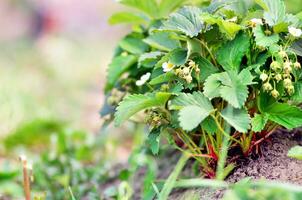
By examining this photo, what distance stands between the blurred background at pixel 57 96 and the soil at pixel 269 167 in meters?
0.45

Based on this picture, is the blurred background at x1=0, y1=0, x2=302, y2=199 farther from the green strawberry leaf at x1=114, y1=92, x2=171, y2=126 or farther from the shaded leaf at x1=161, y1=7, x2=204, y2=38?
the green strawberry leaf at x1=114, y1=92, x2=171, y2=126

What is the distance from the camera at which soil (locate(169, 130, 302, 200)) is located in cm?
173

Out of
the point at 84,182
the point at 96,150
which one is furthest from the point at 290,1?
the point at 96,150

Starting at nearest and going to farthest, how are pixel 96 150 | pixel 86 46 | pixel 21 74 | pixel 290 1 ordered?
1. pixel 290 1
2. pixel 96 150
3. pixel 21 74
4. pixel 86 46

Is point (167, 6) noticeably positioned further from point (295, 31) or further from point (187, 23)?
point (295, 31)

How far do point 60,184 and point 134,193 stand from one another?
42 centimetres

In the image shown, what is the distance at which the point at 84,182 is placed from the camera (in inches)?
102

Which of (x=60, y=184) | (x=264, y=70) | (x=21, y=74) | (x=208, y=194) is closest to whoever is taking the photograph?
(x=264, y=70)

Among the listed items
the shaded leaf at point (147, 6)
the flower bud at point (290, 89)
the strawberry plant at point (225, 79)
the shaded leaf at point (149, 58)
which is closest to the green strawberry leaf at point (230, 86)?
the strawberry plant at point (225, 79)

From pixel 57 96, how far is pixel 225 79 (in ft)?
9.14

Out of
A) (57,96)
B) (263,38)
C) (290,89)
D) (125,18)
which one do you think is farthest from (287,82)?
(57,96)

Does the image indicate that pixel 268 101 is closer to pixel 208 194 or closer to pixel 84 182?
pixel 208 194

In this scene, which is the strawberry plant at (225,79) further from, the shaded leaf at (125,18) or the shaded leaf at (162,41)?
the shaded leaf at (125,18)

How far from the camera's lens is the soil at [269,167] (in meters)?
1.73
